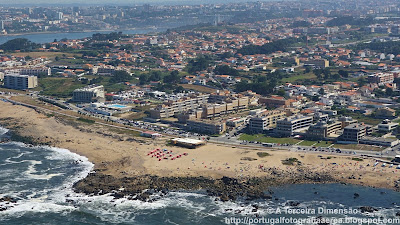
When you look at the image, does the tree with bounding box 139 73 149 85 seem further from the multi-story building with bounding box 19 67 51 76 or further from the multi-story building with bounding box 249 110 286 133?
the multi-story building with bounding box 249 110 286 133

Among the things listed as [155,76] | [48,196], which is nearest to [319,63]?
[155,76]

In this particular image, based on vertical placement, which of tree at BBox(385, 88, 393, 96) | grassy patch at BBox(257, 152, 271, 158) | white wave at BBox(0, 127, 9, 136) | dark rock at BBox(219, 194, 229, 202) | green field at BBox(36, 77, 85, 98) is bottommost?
→ white wave at BBox(0, 127, 9, 136)

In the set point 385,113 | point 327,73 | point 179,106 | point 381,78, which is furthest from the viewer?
point 327,73

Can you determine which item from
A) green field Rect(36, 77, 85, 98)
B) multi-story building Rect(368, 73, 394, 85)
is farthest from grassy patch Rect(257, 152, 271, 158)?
multi-story building Rect(368, 73, 394, 85)

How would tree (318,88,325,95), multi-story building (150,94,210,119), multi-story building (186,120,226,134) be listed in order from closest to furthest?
multi-story building (186,120,226,134) → multi-story building (150,94,210,119) → tree (318,88,325,95)

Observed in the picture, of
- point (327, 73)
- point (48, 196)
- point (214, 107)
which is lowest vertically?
point (48, 196)

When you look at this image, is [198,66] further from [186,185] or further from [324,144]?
[186,185]

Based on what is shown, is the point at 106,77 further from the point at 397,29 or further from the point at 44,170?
the point at 397,29
